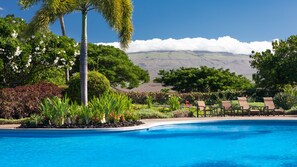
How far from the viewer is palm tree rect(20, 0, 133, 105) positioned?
59.7 ft

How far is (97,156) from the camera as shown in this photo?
34.0 feet

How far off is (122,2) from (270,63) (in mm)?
18392

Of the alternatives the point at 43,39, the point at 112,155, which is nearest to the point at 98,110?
the point at 112,155

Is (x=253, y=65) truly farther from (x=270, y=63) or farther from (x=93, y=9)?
(x=93, y=9)

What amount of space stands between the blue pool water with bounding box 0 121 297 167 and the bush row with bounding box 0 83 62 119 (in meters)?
4.20


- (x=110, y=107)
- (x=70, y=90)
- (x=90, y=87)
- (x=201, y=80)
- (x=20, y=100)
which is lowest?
(x=110, y=107)

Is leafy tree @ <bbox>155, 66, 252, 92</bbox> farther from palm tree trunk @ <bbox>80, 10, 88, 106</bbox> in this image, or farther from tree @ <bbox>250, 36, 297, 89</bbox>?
palm tree trunk @ <bbox>80, 10, 88, 106</bbox>

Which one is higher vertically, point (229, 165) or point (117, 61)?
point (117, 61)

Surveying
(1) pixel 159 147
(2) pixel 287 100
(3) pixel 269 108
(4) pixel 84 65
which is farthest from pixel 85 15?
(2) pixel 287 100

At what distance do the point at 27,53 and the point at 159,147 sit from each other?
547 inches

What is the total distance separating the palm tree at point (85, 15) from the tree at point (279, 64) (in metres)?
17.0

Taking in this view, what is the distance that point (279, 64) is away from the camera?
32812 mm

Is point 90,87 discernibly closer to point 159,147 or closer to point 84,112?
point 84,112

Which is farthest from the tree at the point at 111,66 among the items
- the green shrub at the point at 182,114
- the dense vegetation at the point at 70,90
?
the green shrub at the point at 182,114
